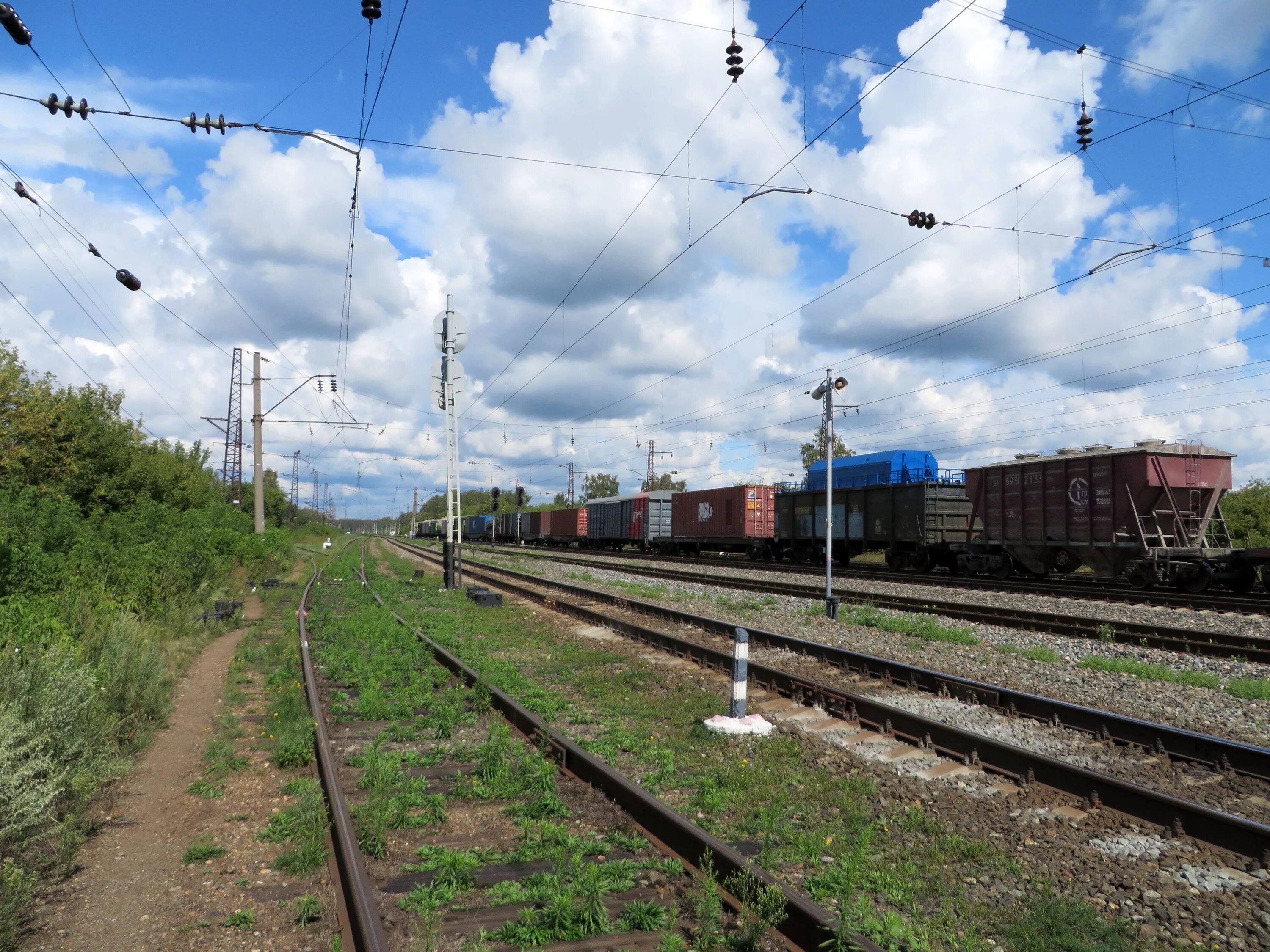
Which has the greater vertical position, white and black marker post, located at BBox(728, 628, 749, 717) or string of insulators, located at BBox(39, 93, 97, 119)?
string of insulators, located at BBox(39, 93, 97, 119)

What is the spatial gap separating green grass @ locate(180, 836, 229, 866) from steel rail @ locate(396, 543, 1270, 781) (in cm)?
717

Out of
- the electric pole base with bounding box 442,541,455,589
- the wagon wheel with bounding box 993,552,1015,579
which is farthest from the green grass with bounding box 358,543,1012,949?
the wagon wheel with bounding box 993,552,1015,579

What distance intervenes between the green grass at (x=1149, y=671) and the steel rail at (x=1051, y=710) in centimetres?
217

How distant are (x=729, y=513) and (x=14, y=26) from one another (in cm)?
3326

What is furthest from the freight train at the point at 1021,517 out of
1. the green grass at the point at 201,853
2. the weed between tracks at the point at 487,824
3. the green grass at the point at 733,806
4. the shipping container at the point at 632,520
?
the green grass at the point at 201,853

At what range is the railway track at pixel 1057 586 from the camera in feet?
54.7

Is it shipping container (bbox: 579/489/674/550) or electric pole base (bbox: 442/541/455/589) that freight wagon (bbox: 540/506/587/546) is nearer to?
shipping container (bbox: 579/489/674/550)

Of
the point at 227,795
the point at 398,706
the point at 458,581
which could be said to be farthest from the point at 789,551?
the point at 227,795

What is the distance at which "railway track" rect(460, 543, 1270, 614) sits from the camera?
54.7 ft

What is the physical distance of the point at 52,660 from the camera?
6645 mm

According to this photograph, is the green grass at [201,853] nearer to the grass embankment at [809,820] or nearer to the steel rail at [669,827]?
the steel rail at [669,827]

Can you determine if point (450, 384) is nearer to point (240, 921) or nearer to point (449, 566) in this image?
point (449, 566)

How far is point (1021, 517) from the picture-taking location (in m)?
22.7

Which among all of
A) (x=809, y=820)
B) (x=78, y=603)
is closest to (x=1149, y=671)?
(x=809, y=820)
